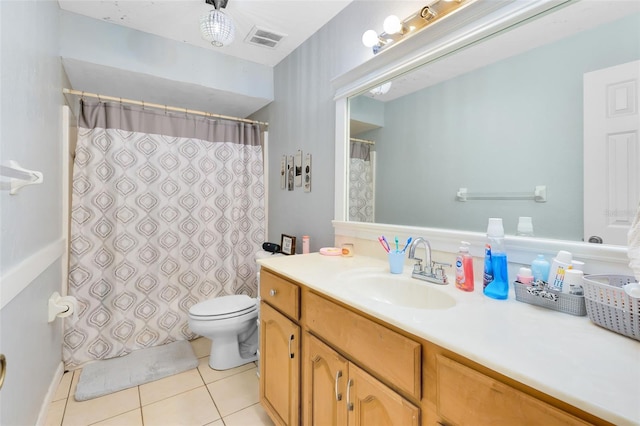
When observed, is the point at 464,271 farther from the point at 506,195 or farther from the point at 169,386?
the point at 169,386

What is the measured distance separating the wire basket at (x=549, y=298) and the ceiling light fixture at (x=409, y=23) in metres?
1.05

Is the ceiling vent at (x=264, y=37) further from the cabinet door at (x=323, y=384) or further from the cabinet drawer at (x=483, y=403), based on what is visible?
the cabinet drawer at (x=483, y=403)

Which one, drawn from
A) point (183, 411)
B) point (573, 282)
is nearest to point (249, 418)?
point (183, 411)

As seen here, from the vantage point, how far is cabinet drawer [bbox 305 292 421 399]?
692 millimetres

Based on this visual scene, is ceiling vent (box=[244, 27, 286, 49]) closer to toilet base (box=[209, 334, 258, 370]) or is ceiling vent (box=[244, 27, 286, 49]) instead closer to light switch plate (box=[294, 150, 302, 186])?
light switch plate (box=[294, 150, 302, 186])

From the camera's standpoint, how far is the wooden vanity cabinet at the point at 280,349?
3.74ft

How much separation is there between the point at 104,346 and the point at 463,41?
280 centimetres

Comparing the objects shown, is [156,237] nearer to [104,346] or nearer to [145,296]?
[145,296]

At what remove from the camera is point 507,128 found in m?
1.08

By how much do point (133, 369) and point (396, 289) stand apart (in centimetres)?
185

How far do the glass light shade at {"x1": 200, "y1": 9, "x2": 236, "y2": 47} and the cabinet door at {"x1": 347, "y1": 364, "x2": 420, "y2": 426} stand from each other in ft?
6.04

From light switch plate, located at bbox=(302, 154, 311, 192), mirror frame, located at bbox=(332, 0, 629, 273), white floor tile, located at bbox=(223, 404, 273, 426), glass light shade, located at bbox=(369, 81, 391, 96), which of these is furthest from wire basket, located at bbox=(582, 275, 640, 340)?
light switch plate, located at bbox=(302, 154, 311, 192)

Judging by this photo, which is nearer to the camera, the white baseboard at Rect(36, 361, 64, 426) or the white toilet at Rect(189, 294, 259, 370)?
the white baseboard at Rect(36, 361, 64, 426)

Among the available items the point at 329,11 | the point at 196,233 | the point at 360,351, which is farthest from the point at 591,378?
the point at 196,233
